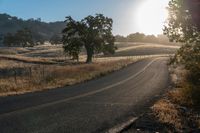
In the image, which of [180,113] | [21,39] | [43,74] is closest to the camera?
[180,113]

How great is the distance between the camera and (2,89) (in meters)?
26.4

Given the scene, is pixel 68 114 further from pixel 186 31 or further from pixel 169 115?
pixel 186 31

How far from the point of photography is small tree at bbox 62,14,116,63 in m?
83.8

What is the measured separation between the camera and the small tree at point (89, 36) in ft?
275

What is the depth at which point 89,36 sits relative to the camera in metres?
84.3

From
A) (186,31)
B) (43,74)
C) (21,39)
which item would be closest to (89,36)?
(43,74)

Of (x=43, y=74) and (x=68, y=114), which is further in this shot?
(x=43, y=74)

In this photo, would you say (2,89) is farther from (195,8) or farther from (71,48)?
(71,48)

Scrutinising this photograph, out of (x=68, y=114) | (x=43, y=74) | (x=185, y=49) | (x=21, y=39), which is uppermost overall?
(x=185, y=49)

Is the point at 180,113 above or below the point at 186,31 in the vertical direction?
below

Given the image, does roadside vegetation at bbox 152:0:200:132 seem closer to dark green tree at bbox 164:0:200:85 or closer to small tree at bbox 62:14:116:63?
dark green tree at bbox 164:0:200:85

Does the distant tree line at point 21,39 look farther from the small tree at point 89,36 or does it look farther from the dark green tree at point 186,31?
the dark green tree at point 186,31

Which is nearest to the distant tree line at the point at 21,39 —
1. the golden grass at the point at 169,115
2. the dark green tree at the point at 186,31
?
the dark green tree at the point at 186,31

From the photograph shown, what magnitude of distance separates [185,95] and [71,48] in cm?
6655
